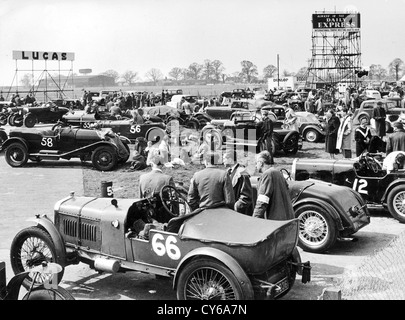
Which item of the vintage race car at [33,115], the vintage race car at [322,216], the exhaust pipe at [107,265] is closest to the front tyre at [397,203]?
the vintage race car at [322,216]

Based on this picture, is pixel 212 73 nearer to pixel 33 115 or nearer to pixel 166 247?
pixel 33 115

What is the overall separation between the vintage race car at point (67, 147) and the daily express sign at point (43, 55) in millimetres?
22188

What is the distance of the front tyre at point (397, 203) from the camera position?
30.3 feet

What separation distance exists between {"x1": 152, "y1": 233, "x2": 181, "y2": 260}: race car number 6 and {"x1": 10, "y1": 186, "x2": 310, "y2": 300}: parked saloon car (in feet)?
0.03

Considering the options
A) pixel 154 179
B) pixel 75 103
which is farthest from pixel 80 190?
pixel 75 103

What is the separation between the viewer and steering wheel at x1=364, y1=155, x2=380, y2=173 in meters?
9.75

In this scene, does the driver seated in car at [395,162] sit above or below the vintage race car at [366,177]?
above

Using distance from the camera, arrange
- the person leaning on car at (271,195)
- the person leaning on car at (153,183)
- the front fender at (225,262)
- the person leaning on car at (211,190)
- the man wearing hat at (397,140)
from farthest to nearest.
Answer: the man wearing hat at (397,140), the person leaning on car at (153,183), the person leaning on car at (271,195), the person leaning on car at (211,190), the front fender at (225,262)

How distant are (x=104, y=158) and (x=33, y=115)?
11393 millimetres

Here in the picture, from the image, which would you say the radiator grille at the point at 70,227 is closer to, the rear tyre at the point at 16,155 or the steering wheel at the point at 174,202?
the steering wheel at the point at 174,202

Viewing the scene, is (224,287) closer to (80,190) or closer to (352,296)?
(352,296)

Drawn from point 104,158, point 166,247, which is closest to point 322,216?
point 166,247

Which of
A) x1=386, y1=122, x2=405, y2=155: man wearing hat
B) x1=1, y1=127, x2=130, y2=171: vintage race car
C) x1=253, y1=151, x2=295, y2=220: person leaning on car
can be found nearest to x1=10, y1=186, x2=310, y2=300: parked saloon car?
x1=253, y1=151, x2=295, y2=220: person leaning on car

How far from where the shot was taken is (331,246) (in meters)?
7.79
